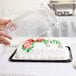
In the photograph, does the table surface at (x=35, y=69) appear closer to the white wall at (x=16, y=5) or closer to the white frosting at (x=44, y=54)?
the white frosting at (x=44, y=54)

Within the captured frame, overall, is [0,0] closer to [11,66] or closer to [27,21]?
[27,21]

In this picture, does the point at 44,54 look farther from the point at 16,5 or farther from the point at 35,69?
the point at 16,5

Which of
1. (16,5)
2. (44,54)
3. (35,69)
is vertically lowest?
(35,69)

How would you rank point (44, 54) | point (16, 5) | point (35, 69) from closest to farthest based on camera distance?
point (35, 69)
point (44, 54)
point (16, 5)

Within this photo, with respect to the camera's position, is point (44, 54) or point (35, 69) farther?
point (44, 54)

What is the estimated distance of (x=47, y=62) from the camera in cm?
77

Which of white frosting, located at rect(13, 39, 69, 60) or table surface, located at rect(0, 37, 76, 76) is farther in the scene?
white frosting, located at rect(13, 39, 69, 60)

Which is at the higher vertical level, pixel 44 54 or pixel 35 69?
pixel 44 54

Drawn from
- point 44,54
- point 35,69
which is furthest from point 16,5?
point 35,69

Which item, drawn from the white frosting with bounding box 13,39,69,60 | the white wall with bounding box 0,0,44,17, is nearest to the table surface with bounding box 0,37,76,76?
the white frosting with bounding box 13,39,69,60

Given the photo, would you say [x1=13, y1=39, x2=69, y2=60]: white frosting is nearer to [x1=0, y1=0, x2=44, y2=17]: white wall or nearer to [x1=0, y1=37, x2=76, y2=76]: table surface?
[x1=0, y1=37, x2=76, y2=76]: table surface

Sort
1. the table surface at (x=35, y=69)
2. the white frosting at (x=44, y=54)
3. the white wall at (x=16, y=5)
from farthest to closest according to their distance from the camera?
the white wall at (x=16, y=5) < the white frosting at (x=44, y=54) < the table surface at (x=35, y=69)

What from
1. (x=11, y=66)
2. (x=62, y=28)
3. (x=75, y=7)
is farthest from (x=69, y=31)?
(x=75, y=7)

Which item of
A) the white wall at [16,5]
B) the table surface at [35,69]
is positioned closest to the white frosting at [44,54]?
the table surface at [35,69]
